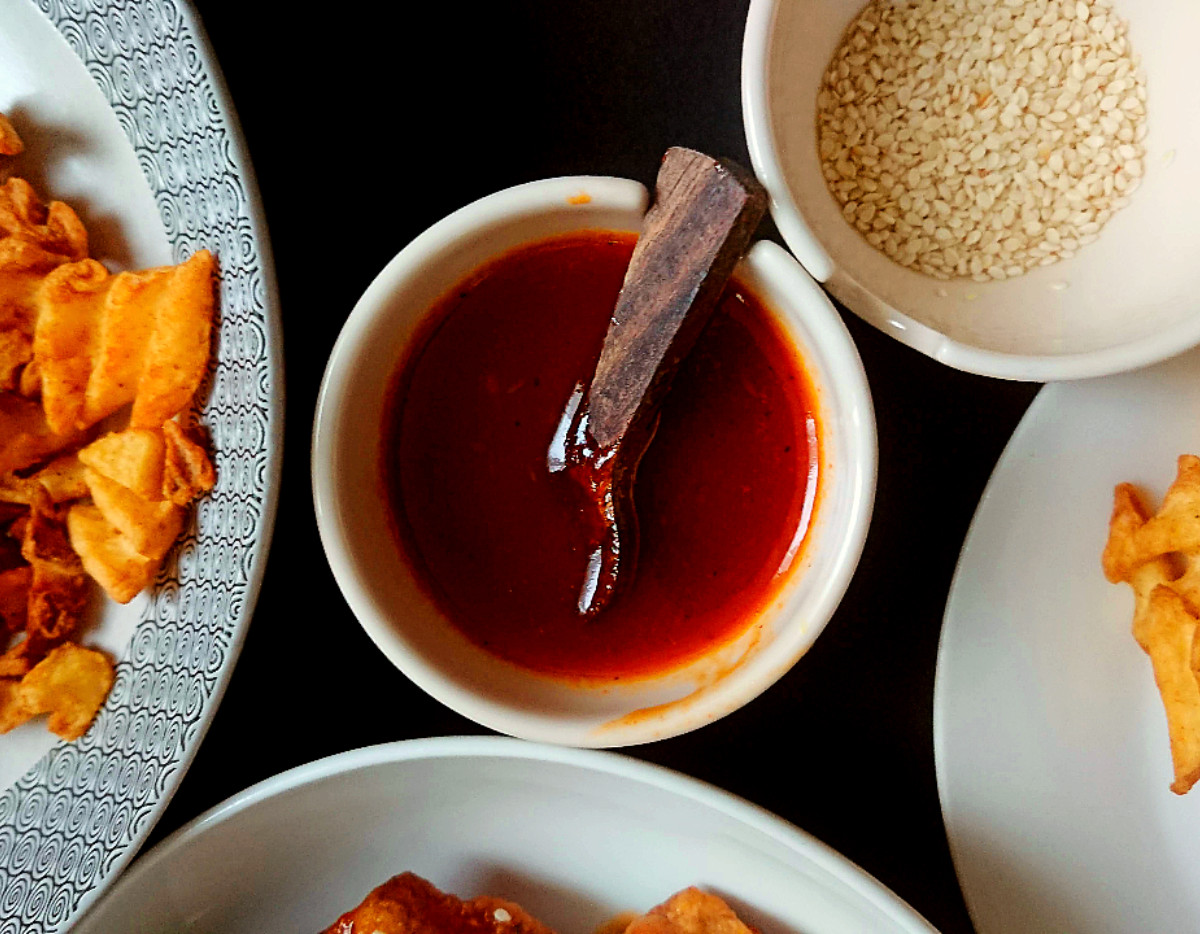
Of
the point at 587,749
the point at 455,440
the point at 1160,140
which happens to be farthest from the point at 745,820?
the point at 1160,140

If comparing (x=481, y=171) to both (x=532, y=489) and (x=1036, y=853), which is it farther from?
(x=1036, y=853)

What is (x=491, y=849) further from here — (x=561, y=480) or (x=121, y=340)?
(x=121, y=340)

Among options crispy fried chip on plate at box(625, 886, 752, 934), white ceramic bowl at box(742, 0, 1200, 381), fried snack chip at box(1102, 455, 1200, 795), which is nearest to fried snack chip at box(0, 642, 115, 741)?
crispy fried chip on plate at box(625, 886, 752, 934)

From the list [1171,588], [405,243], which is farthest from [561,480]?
[1171,588]

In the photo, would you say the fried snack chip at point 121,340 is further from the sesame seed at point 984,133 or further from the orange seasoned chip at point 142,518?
the sesame seed at point 984,133

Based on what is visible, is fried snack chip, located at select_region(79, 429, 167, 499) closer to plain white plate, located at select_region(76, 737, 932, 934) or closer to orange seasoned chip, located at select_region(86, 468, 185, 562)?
orange seasoned chip, located at select_region(86, 468, 185, 562)
